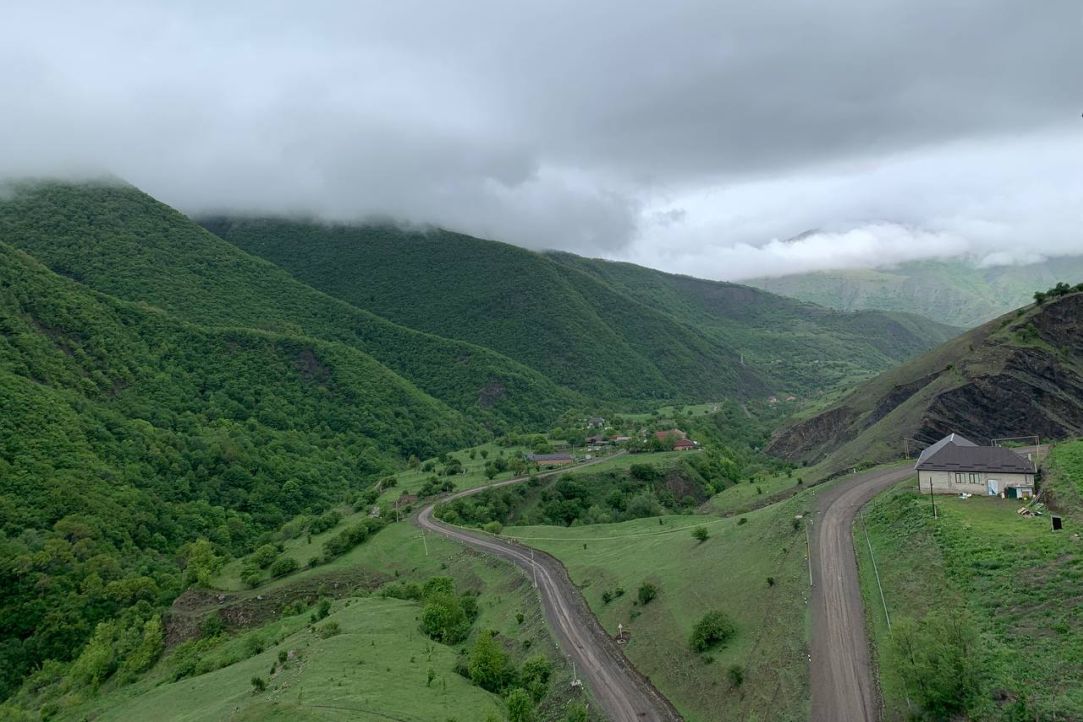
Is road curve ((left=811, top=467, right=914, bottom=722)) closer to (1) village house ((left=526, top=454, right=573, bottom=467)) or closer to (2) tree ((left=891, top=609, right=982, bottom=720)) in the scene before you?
(2) tree ((left=891, top=609, right=982, bottom=720))

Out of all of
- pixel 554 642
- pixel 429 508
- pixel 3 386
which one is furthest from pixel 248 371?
pixel 554 642

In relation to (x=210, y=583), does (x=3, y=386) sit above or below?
above

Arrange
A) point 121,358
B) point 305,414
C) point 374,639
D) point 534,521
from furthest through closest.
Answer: point 305,414 → point 121,358 → point 534,521 → point 374,639

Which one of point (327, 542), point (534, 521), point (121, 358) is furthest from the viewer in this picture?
point (121, 358)

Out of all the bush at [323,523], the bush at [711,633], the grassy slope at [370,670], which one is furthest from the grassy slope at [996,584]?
the bush at [323,523]

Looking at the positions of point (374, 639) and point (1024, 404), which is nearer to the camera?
point (374, 639)

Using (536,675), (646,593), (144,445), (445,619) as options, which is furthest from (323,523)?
(646,593)

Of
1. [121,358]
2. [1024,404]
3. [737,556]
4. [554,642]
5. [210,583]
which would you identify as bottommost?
[210,583]

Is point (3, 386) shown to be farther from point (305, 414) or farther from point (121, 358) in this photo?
point (305, 414)
